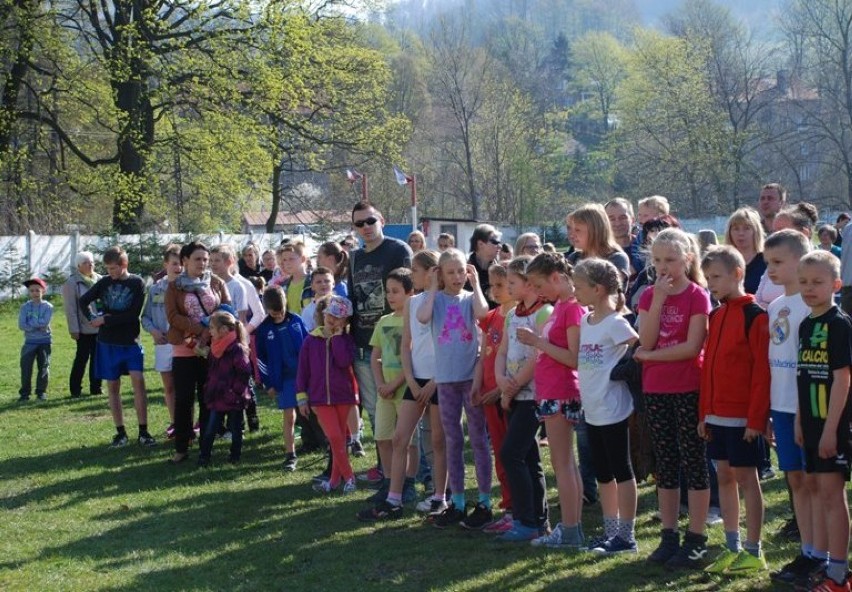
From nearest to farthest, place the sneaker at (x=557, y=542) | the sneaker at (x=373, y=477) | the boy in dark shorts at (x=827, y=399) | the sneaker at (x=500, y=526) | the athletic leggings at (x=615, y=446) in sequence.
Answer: the boy in dark shorts at (x=827, y=399) < the athletic leggings at (x=615, y=446) < the sneaker at (x=557, y=542) < the sneaker at (x=500, y=526) < the sneaker at (x=373, y=477)

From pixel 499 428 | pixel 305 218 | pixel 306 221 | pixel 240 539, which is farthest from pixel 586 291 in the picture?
pixel 305 218

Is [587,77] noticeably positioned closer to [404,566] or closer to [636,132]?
[636,132]

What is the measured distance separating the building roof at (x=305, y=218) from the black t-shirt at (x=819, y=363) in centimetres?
3459

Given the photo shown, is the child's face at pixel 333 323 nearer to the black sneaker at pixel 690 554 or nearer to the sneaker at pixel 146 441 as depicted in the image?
the sneaker at pixel 146 441

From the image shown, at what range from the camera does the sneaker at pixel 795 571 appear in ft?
17.5

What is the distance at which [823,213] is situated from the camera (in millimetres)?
57625

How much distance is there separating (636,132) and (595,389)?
194 ft

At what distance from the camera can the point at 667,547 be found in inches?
231

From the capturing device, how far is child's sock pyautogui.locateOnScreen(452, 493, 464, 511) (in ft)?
23.8

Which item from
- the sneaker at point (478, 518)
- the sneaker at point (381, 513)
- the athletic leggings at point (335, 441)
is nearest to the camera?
the sneaker at point (478, 518)

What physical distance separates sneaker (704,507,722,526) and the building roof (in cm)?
3293

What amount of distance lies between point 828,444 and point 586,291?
1.64m

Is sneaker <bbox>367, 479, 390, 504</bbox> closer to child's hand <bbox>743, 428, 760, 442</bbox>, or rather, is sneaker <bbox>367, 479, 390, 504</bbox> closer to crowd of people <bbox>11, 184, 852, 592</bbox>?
crowd of people <bbox>11, 184, 852, 592</bbox>

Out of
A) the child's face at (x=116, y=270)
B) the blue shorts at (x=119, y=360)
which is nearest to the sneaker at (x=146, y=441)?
the blue shorts at (x=119, y=360)
